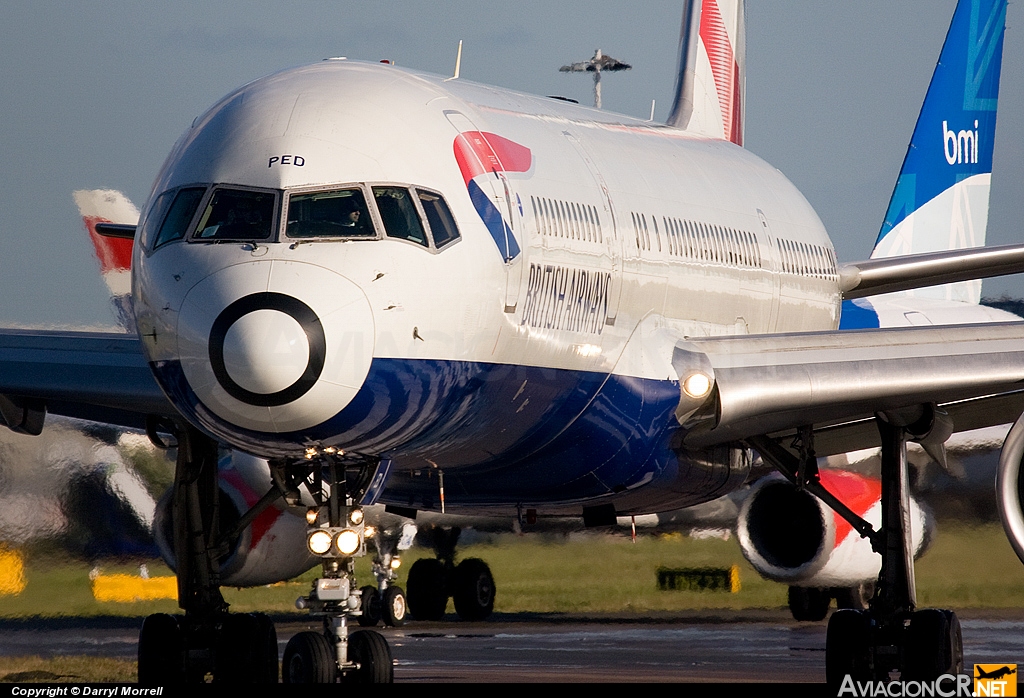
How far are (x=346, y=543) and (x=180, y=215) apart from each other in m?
2.17

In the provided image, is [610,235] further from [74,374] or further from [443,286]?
[74,374]

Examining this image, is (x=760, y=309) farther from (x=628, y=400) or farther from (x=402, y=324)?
(x=402, y=324)

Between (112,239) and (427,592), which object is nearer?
(112,239)

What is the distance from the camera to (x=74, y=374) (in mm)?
13594

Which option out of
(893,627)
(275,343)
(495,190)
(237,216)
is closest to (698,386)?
(893,627)

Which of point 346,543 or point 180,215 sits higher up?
point 180,215

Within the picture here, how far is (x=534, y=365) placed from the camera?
11.8 metres

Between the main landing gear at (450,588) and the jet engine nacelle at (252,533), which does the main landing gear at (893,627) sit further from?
the main landing gear at (450,588)

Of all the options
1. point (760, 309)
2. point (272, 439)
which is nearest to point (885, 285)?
point (760, 309)

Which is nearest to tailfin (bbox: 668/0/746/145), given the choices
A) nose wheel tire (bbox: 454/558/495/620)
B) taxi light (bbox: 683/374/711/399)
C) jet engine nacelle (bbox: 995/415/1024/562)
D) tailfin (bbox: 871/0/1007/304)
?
tailfin (bbox: 871/0/1007/304)

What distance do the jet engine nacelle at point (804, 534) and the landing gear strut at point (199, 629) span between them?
280 inches

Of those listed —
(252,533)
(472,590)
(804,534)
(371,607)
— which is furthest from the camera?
(472,590)

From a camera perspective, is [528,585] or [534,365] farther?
[528,585]

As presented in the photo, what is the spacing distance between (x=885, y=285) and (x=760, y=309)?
2.66 metres
